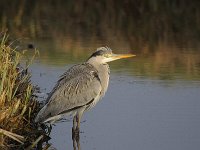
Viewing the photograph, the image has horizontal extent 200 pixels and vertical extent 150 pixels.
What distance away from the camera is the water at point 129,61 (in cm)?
902

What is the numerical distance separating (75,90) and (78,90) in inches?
1.5

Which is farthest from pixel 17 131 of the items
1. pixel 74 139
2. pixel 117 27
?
pixel 117 27

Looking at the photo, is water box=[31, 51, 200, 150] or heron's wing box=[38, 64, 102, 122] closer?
water box=[31, 51, 200, 150]

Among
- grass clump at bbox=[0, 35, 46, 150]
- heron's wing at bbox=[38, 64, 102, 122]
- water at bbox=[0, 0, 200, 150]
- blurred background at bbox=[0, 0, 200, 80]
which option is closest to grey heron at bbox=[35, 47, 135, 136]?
heron's wing at bbox=[38, 64, 102, 122]

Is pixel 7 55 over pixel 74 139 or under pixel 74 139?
over

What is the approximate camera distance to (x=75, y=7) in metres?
23.8

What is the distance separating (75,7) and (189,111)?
14216 millimetres

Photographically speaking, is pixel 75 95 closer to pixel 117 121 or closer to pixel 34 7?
pixel 117 121

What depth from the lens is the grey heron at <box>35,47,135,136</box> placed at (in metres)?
8.80

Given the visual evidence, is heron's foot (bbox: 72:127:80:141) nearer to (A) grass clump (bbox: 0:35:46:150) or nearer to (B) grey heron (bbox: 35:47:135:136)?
(B) grey heron (bbox: 35:47:135:136)

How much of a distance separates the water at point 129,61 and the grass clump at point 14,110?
376mm

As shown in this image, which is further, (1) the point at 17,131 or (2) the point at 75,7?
(2) the point at 75,7

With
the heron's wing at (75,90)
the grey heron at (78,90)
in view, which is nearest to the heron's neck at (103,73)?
the grey heron at (78,90)

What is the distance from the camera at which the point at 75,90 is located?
9000 mm
